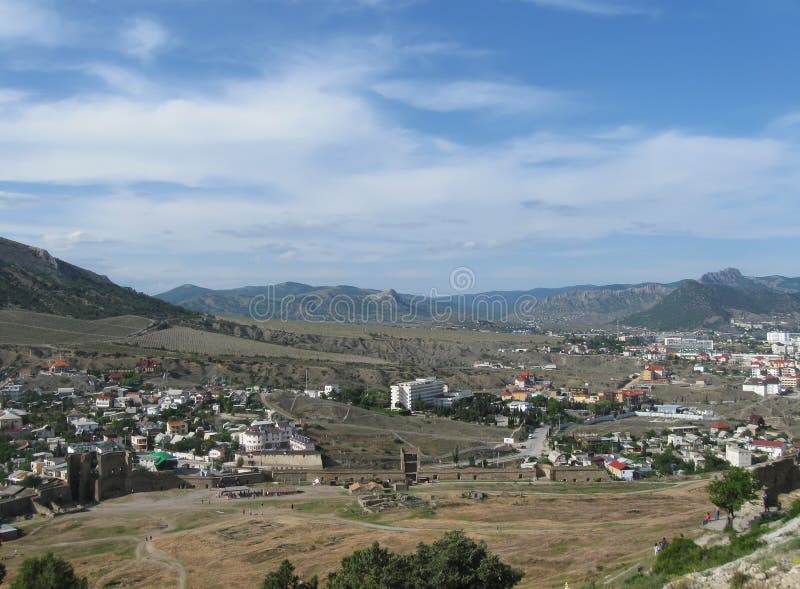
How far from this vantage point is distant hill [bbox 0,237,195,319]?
4112 inches

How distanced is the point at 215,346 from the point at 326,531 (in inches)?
2923

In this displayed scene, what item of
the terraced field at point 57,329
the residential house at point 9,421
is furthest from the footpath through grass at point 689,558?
the terraced field at point 57,329

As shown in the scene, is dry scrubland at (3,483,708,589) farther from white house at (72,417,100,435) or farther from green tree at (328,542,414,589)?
white house at (72,417,100,435)

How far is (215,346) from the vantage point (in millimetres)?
98688

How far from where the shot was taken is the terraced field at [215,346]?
92.7 m

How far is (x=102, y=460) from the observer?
3612cm

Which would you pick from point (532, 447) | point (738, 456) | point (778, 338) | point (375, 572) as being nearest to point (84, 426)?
point (532, 447)

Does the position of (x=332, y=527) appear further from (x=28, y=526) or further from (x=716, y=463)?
(x=716, y=463)

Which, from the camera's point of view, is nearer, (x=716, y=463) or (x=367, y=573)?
(x=367, y=573)

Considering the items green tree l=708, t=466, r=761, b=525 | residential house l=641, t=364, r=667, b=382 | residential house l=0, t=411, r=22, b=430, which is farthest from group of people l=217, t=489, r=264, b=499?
residential house l=641, t=364, r=667, b=382

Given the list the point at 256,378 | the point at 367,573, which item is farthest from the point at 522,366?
the point at 367,573

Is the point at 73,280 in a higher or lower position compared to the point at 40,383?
higher

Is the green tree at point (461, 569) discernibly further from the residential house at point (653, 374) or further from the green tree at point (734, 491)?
the residential house at point (653, 374)

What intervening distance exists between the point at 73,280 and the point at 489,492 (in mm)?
115316
